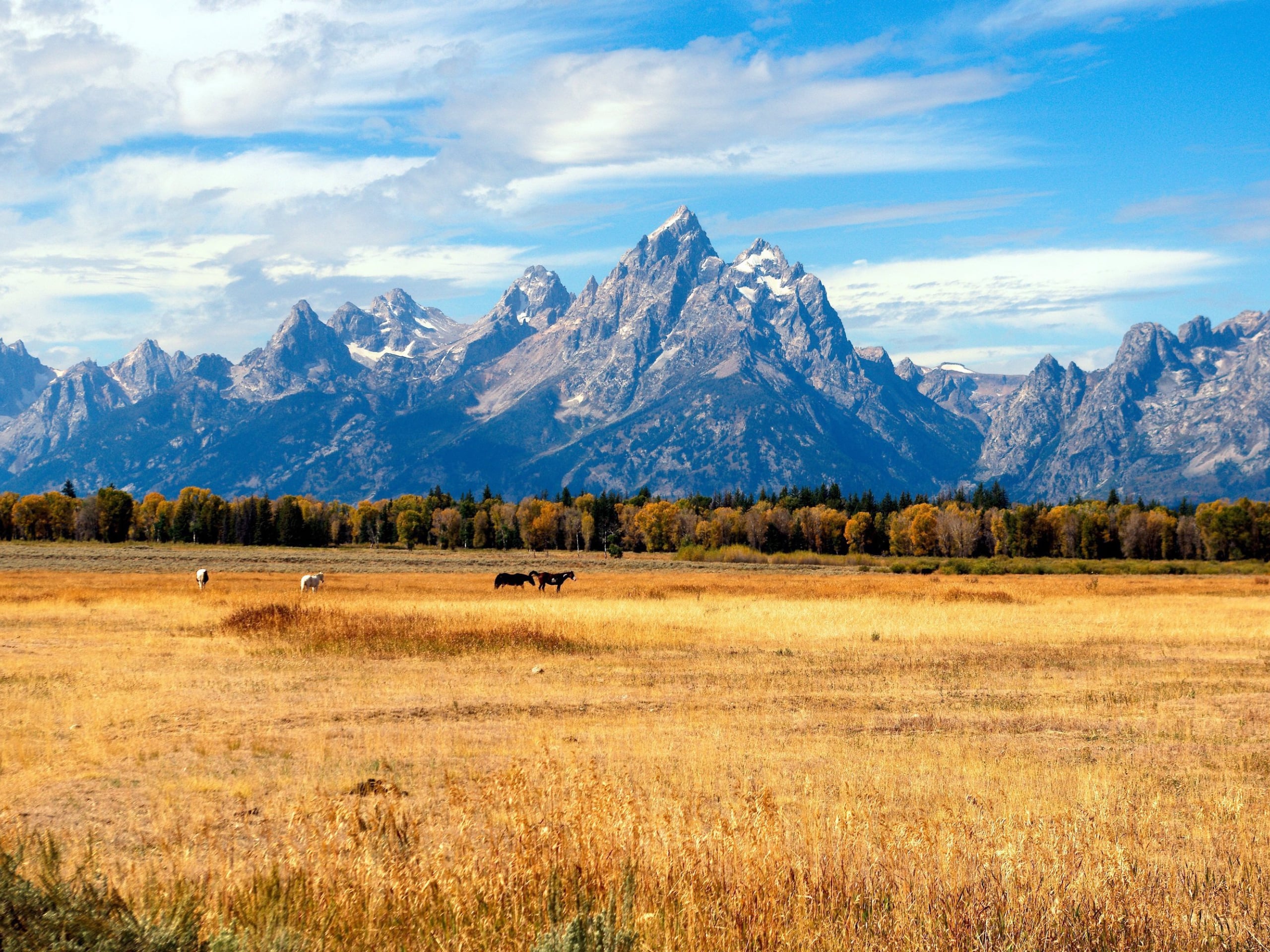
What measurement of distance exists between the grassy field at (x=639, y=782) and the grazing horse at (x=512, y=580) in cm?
2522

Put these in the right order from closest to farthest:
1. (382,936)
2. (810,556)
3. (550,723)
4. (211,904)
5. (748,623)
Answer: (382,936), (211,904), (550,723), (748,623), (810,556)

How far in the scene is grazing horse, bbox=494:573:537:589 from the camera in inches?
2436

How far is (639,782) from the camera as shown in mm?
13570

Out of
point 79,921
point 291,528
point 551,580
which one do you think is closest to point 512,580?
point 551,580

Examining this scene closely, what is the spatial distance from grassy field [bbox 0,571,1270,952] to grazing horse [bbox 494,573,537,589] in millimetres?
25220

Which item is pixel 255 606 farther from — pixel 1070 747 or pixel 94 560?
pixel 94 560

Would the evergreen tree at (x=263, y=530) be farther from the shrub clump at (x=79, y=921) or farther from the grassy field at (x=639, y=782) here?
the shrub clump at (x=79, y=921)

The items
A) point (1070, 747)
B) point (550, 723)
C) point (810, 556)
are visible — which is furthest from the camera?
point (810, 556)

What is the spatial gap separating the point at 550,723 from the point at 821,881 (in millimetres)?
10588

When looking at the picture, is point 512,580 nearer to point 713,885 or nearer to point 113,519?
point 713,885

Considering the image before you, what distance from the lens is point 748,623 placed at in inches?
1519

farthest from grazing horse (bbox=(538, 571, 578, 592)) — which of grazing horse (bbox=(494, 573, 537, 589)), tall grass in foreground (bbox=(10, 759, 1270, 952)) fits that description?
tall grass in foreground (bbox=(10, 759, 1270, 952))

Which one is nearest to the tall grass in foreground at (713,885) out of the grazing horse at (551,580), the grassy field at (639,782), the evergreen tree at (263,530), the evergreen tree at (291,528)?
the grassy field at (639,782)

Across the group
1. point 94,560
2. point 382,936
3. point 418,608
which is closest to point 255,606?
point 418,608
